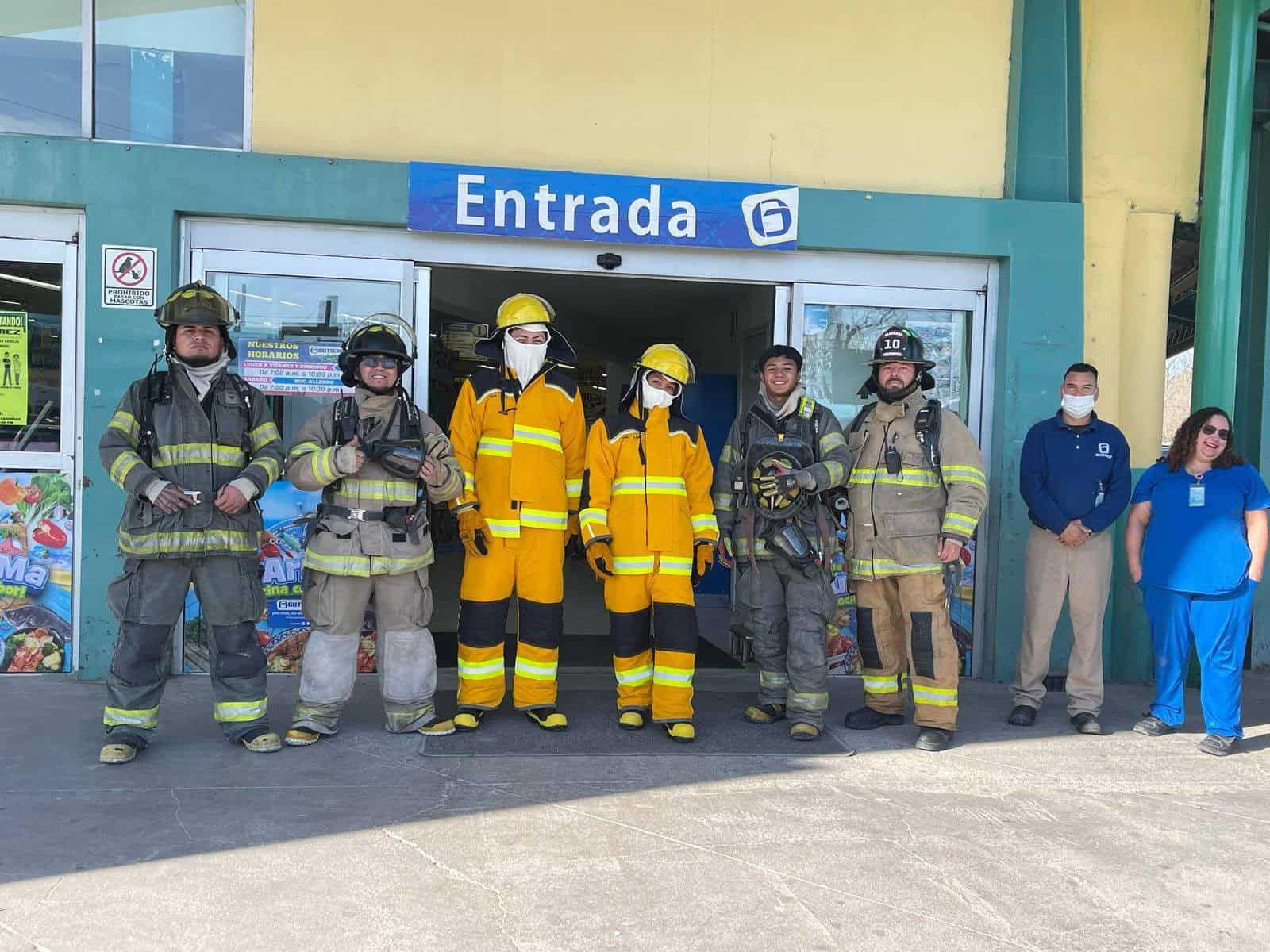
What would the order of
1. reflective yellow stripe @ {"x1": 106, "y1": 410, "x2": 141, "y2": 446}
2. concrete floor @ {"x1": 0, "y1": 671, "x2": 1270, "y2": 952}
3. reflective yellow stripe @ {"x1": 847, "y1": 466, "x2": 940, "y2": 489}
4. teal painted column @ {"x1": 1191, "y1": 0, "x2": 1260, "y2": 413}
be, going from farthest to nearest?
1. teal painted column @ {"x1": 1191, "y1": 0, "x2": 1260, "y2": 413}
2. reflective yellow stripe @ {"x1": 847, "y1": 466, "x2": 940, "y2": 489}
3. reflective yellow stripe @ {"x1": 106, "y1": 410, "x2": 141, "y2": 446}
4. concrete floor @ {"x1": 0, "y1": 671, "x2": 1270, "y2": 952}

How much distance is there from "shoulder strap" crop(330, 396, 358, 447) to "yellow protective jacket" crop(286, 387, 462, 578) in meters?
0.01

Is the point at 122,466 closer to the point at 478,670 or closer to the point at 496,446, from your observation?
the point at 496,446

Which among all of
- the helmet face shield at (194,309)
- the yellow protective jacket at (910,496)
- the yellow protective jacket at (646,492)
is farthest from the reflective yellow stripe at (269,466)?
the yellow protective jacket at (910,496)

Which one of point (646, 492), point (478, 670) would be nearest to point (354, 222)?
point (646, 492)

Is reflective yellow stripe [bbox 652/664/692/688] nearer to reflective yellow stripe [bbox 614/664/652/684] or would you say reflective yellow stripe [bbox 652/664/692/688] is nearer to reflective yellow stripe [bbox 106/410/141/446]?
reflective yellow stripe [bbox 614/664/652/684]

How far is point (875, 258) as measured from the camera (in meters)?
6.86

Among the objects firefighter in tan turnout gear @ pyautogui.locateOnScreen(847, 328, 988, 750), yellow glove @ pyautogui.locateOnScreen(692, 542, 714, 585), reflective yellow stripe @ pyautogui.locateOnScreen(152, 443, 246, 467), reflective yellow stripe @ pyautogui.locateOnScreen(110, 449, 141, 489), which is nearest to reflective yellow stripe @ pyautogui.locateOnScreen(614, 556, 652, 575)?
yellow glove @ pyautogui.locateOnScreen(692, 542, 714, 585)

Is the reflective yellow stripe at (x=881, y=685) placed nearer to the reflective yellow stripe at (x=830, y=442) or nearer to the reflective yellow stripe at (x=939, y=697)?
the reflective yellow stripe at (x=939, y=697)

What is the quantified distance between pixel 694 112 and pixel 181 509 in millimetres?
3966

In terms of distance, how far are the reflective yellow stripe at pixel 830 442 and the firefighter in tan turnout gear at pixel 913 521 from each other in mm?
205

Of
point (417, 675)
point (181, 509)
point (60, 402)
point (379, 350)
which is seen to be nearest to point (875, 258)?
point (379, 350)

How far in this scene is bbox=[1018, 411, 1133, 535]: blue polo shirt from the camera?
5711 millimetres

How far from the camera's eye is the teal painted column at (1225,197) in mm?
6754

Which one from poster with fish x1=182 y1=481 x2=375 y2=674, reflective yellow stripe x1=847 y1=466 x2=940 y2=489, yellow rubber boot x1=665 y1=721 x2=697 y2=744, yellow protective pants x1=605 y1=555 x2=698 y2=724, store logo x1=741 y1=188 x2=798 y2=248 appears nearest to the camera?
yellow rubber boot x1=665 y1=721 x2=697 y2=744
